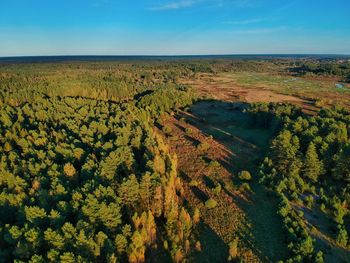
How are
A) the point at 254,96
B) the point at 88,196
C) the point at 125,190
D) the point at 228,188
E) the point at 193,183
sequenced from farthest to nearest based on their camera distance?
1. the point at 254,96
2. the point at 193,183
3. the point at 228,188
4. the point at 125,190
5. the point at 88,196

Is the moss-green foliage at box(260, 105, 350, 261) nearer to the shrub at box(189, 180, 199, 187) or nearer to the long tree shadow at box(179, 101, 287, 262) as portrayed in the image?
the long tree shadow at box(179, 101, 287, 262)

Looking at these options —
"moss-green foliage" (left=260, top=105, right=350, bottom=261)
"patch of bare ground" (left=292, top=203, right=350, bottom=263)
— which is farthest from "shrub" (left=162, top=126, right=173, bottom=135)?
"patch of bare ground" (left=292, top=203, right=350, bottom=263)

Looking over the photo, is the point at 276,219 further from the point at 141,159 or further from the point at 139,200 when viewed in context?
the point at 141,159

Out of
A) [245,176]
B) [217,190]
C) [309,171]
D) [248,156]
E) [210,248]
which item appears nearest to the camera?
[210,248]

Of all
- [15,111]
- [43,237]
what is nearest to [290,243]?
[43,237]

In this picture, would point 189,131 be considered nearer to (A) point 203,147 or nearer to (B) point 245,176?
(A) point 203,147

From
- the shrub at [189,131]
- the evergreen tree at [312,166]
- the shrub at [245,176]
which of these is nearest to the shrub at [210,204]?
the shrub at [245,176]

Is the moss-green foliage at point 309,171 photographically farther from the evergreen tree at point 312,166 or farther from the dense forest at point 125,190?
the dense forest at point 125,190

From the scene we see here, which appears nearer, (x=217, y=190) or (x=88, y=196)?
(x=88, y=196)

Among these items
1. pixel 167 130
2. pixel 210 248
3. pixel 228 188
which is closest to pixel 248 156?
pixel 228 188
